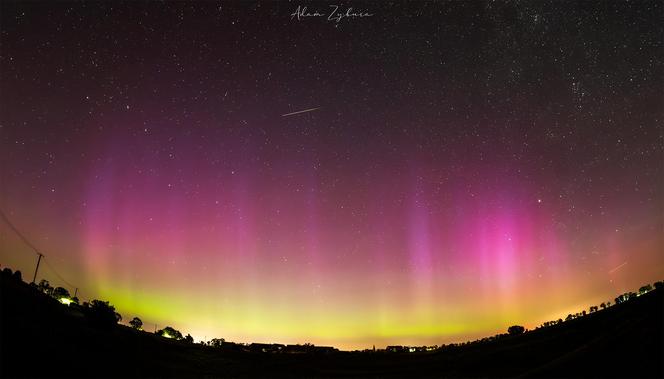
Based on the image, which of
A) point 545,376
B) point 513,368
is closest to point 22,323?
point 545,376

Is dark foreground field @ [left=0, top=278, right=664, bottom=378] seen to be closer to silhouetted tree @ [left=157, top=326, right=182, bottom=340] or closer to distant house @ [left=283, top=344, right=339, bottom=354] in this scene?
distant house @ [left=283, top=344, right=339, bottom=354]

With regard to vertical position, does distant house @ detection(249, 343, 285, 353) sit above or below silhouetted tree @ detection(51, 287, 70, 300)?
below

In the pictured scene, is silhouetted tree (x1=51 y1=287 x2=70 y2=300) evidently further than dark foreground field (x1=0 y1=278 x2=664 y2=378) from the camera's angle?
Yes

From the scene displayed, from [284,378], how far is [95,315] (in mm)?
22442

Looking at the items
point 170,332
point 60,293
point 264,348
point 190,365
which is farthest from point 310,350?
point 190,365

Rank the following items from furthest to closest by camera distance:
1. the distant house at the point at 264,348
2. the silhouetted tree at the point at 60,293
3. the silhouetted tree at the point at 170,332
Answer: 1. the silhouetted tree at the point at 170,332
2. the silhouetted tree at the point at 60,293
3. the distant house at the point at 264,348

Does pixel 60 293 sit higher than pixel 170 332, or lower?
higher

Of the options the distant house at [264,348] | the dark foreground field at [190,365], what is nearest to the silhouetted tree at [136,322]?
the distant house at [264,348]

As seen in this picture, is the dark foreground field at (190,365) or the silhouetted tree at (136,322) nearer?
the dark foreground field at (190,365)

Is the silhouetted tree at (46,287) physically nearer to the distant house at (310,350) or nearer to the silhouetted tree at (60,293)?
the silhouetted tree at (60,293)

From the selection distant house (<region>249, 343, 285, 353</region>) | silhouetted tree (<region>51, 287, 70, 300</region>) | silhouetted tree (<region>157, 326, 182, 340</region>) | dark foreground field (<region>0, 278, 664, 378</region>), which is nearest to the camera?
dark foreground field (<region>0, 278, 664, 378</region>)

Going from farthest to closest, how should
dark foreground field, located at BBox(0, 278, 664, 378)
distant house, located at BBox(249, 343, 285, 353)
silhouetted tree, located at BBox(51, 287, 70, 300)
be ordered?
silhouetted tree, located at BBox(51, 287, 70, 300), distant house, located at BBox(249, 343, 285, 353), dark foreground field, located at BBox(0, 278, 664, 378)

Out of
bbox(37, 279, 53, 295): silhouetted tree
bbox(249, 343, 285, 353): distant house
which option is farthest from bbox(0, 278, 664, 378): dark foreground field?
bbox(37, 279, 53, 295): silhouetted tree

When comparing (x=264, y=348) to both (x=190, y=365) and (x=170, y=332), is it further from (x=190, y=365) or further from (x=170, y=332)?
(x=190, y=365)
